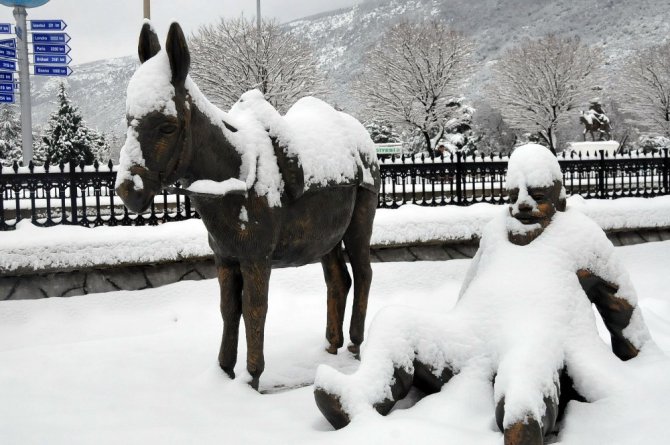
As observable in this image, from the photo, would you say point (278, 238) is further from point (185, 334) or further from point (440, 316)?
point (185, 334)

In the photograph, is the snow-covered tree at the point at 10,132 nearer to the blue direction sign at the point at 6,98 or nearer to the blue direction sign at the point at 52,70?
the blue direction sign at the point at 52,70

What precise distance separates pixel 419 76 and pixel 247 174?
3482 cm

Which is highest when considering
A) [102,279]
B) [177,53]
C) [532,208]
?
[177,53]

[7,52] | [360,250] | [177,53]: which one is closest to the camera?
[177,53]

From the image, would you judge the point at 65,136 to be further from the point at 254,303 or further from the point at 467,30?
the point at 467,30

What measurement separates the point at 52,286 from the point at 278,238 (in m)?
3.79

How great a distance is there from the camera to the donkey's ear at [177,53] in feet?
10.7

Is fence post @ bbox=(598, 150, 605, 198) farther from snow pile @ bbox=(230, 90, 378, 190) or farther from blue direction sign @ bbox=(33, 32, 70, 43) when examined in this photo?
blue direction sign @ bbox=(33, 32, 70, 43)

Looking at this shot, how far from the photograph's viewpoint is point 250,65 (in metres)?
28.9

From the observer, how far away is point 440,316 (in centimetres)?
321

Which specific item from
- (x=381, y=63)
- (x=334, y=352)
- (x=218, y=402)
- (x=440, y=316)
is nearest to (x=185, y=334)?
(x=334, y=352)

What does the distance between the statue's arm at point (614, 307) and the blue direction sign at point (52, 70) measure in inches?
878

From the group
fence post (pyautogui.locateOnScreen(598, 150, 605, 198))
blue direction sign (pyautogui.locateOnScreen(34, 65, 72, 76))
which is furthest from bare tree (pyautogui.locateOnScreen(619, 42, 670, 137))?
blue direction sign (pyautogui.locateOnScreen(34, 65, 72, 76))

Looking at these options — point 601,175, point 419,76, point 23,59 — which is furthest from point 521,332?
point 419,76
